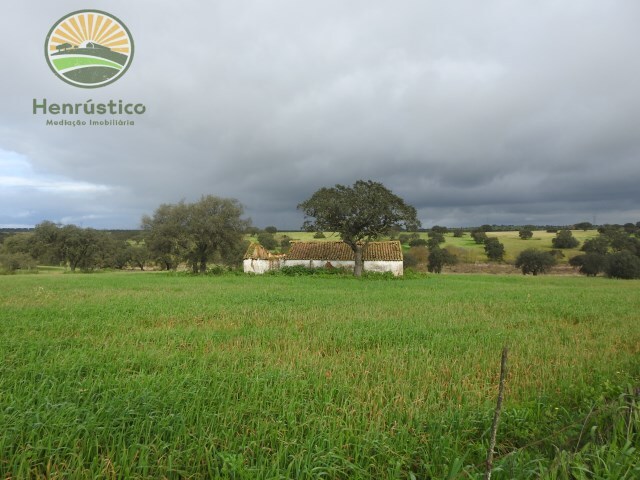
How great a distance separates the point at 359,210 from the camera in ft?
120

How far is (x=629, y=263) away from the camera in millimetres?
58125

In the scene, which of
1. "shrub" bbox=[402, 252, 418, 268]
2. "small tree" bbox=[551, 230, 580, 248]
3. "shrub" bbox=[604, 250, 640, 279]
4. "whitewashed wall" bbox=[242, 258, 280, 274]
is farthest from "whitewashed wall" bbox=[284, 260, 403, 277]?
"small tree" bbox=[551, 230, 580, 248]

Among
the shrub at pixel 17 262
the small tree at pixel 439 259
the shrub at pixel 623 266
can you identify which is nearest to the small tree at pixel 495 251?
the small tree at pixel 439 259

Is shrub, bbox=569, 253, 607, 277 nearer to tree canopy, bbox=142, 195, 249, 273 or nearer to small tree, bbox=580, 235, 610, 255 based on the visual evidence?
small tree, bbox=580, 235, 610, 255

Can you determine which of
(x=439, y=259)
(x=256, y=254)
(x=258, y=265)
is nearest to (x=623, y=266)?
(x=439, y=259)

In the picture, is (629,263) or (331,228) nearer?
(331,228)

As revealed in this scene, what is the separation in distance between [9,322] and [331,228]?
97.3ft

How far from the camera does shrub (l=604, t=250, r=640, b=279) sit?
57194 mm

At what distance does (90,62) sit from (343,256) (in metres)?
33.9

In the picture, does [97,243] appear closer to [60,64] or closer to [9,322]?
[60,64]

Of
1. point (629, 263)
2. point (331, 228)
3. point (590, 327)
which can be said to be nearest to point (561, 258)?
point (629, 263)

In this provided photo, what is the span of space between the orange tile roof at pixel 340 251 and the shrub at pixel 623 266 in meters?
44.0

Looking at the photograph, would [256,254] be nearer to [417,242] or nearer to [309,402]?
[309,402]

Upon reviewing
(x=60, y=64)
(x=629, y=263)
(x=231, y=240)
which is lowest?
(x=629, y=263)
